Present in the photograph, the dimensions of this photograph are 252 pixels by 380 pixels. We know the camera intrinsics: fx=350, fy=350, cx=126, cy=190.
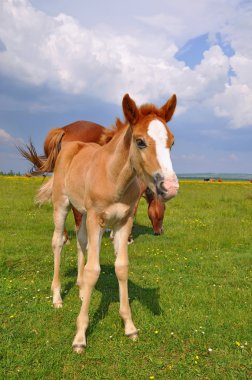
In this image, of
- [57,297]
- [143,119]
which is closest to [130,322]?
[57,297]

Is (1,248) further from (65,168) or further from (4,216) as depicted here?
(4,216)

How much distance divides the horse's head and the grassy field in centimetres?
242

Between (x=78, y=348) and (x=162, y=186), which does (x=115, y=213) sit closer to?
(x=162, y=186)

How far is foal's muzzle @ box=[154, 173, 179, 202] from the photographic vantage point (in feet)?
12.1

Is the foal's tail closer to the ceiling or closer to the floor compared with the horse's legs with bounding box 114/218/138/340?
closer to the ceiling

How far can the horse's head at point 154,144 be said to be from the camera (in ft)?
12.4

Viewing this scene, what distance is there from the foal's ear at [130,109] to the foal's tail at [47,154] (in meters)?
5.40

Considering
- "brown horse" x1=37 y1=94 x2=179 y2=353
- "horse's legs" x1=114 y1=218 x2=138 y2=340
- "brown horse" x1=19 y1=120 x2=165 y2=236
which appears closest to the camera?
"brown horse" x1=37 y1=94 x2=179 y2=353

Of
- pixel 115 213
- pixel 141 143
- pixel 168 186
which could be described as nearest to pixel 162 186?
pixel 168 186

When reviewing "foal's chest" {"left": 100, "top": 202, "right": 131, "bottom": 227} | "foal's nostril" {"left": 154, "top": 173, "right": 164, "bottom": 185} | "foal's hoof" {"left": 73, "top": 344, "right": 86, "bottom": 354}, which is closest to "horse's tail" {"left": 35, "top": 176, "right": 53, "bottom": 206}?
"foal's chest" {"left": 100, "top": 202, "right": 131, "bottom": 227}

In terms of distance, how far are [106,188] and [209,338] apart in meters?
2.72

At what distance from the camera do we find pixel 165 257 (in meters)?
9.55

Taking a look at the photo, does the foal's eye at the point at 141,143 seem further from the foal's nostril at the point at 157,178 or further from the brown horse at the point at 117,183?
the foal's nostril at the point at 157,178

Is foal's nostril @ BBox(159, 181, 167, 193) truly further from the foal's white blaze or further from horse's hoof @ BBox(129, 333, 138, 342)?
horse's hoof @ BBox(129, 333, 138, 342)
